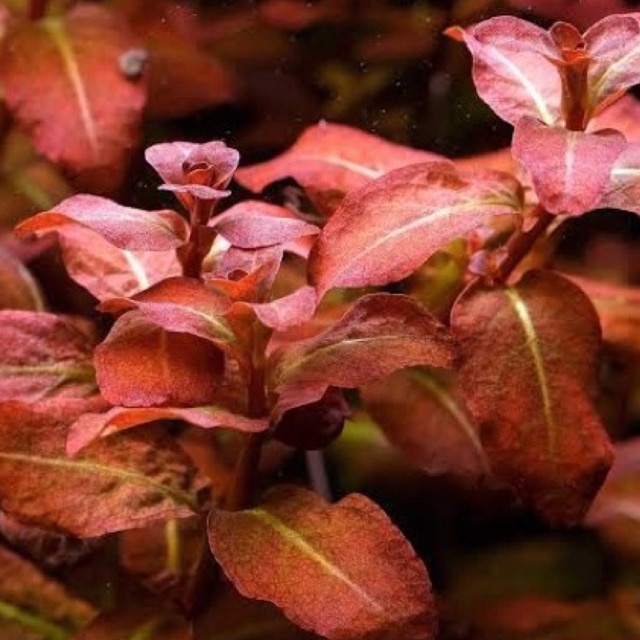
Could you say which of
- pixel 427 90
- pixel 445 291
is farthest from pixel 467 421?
pixel 427 90

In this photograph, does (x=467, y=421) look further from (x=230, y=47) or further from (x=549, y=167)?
(x=230, y=47)

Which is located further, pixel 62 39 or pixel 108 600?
pixel 62 39

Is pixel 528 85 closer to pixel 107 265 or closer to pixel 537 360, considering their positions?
pixel 537 360

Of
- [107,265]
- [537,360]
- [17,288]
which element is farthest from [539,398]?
[17,288]

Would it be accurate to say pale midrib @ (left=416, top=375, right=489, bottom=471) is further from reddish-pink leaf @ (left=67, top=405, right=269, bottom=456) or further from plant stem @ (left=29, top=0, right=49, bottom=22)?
plant stem @ (left=29, top=0, right=49, bottom=22)

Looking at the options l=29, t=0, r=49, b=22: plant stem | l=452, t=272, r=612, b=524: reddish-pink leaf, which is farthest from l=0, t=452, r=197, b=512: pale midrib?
l=29, t=0, r=49, b=22: plant stem

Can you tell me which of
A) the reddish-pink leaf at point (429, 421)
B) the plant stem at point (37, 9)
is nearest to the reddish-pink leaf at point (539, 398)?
the reddish-pink leaf at point (429, 421)
